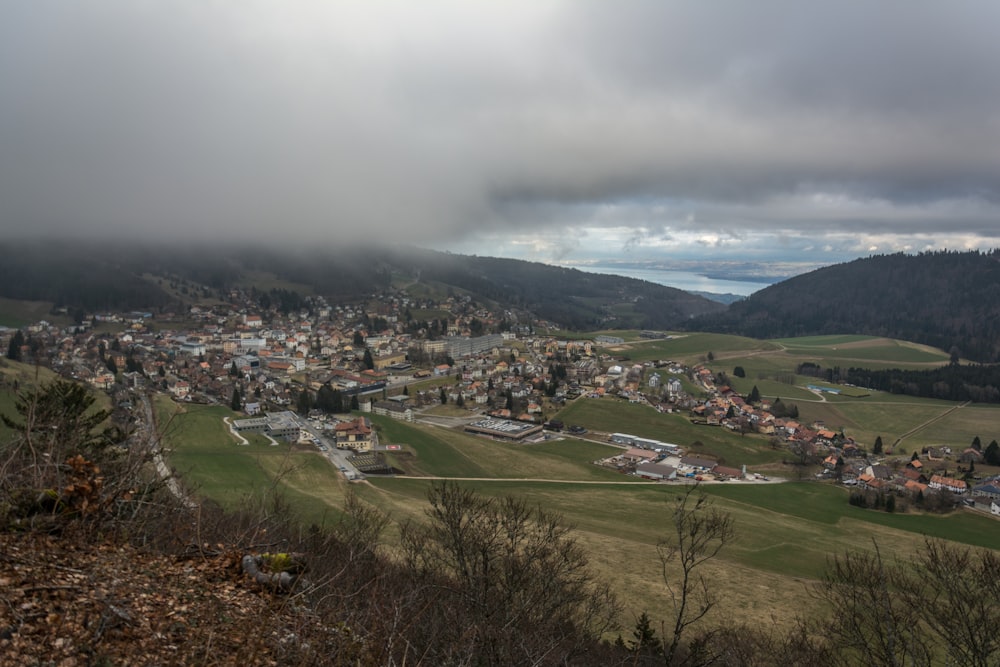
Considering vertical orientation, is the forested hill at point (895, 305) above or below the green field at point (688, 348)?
above

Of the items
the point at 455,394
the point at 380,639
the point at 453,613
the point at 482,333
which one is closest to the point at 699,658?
the point at 453,613

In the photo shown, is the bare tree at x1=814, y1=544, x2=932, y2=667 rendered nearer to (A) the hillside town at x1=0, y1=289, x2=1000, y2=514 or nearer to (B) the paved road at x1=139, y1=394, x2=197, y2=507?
(B) the paved road at x1=139, y1=394, x2=197, y2=507

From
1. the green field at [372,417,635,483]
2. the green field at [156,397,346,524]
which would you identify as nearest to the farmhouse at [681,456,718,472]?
the green field at [372,417,635,483]

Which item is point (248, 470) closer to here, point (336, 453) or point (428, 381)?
point (336, 453)

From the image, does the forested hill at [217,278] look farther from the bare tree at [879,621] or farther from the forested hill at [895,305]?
the bare tree at [879,621]

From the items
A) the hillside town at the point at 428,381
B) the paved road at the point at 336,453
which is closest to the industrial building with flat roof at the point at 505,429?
the hillside town at the point at 428,381
